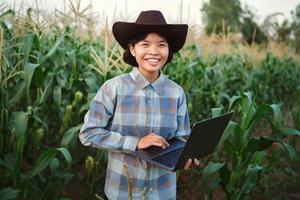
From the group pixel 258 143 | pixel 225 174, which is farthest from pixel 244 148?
pixel 225 174

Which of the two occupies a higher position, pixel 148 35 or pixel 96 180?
pixel 148 35

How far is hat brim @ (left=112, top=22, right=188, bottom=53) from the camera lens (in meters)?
1.65

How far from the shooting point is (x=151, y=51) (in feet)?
5.44

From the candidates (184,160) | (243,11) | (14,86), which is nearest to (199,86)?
(14,86)

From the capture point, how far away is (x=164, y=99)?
5.90 feet

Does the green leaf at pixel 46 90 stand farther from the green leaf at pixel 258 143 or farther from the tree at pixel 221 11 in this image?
the tree at pixel 221 11

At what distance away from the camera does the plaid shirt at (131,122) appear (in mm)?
1700

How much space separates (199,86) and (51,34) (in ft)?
5.57

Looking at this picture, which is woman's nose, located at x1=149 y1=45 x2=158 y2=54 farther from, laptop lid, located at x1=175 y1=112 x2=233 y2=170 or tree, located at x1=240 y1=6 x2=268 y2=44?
tree, located at x1=240 y1=6 x2=268 y2=44

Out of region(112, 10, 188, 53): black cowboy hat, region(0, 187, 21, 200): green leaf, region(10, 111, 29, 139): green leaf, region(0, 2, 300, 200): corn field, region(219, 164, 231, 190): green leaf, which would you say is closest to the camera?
region(112, 10, 188, 53): black cowboy hat

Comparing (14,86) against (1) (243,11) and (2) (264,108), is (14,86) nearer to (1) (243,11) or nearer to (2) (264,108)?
(2) (264,108)

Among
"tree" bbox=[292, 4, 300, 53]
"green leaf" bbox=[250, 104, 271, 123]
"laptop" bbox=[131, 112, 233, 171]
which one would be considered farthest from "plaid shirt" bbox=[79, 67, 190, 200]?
"tree" bbox=[292, 4, 300, 53]

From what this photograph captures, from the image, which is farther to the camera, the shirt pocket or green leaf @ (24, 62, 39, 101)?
green leaf @ (24, 62, 39, 101)

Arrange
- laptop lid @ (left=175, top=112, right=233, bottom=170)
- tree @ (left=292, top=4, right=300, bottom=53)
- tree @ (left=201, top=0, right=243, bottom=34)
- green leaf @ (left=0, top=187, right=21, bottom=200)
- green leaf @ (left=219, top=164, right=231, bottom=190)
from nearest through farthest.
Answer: laptop lid @ (left=175, top=112, right=233, bottom=170) → green leaf @ (left=0, top=187, right=21, bottom=200) → green leaf @ (left=219, top=164, right=231, bottom=190) → tree @ (left=292, top=4, right=300, bottom=53) → tree @ (left=201, top=0, right=243, bottom=34)
